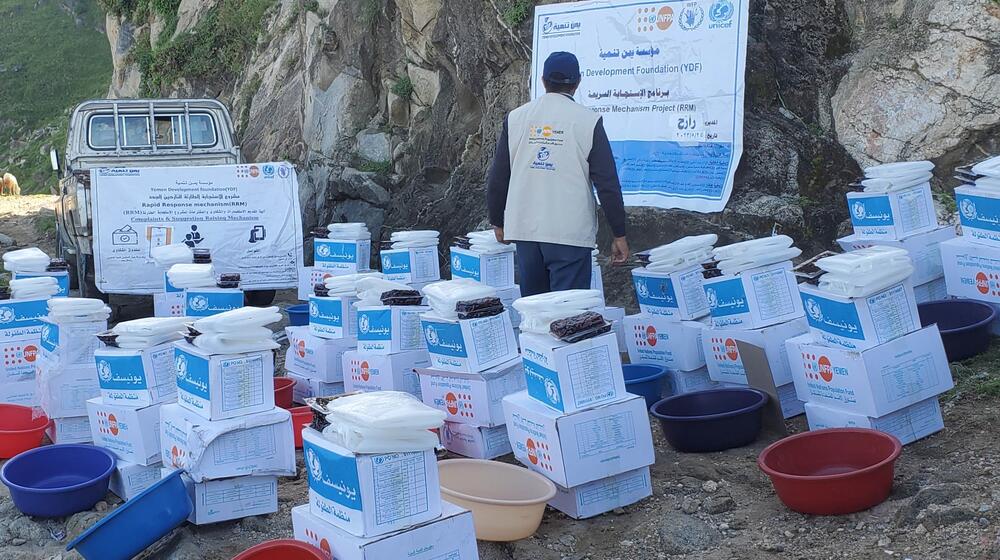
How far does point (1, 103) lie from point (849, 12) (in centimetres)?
2734

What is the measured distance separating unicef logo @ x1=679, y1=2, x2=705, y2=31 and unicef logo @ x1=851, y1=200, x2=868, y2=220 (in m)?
2.24

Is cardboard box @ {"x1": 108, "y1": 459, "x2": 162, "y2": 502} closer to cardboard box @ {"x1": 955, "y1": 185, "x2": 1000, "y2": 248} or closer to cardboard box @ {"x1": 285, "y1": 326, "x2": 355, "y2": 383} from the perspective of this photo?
cardboard box @ {"x1": 285, "y1": 326, "x2": 355, "y2": 383}

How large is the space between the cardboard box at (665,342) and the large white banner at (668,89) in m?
1.96

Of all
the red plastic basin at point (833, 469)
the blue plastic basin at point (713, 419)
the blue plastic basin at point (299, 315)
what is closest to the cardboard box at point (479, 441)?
the blue plastic basin at point (713, 419)

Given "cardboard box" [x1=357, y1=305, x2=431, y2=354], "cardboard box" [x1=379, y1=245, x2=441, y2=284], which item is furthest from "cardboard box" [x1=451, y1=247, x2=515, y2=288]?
"cardboard box" [x1=357, y1=305, x2=431, y2=354]

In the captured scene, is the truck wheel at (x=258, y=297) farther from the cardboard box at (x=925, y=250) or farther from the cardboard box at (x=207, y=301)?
the cardboard box at (x=925, y=250)

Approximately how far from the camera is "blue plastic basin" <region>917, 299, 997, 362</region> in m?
4.78

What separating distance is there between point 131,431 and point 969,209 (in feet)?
13.7

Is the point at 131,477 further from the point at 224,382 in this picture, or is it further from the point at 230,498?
the point at 224,382

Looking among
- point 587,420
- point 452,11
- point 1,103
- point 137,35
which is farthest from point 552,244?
point 1,103

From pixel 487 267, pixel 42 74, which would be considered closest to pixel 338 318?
pixel 487 267

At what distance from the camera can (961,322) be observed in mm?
5062

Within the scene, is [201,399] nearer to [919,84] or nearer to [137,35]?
[919,84]

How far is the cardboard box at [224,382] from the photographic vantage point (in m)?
3.99
